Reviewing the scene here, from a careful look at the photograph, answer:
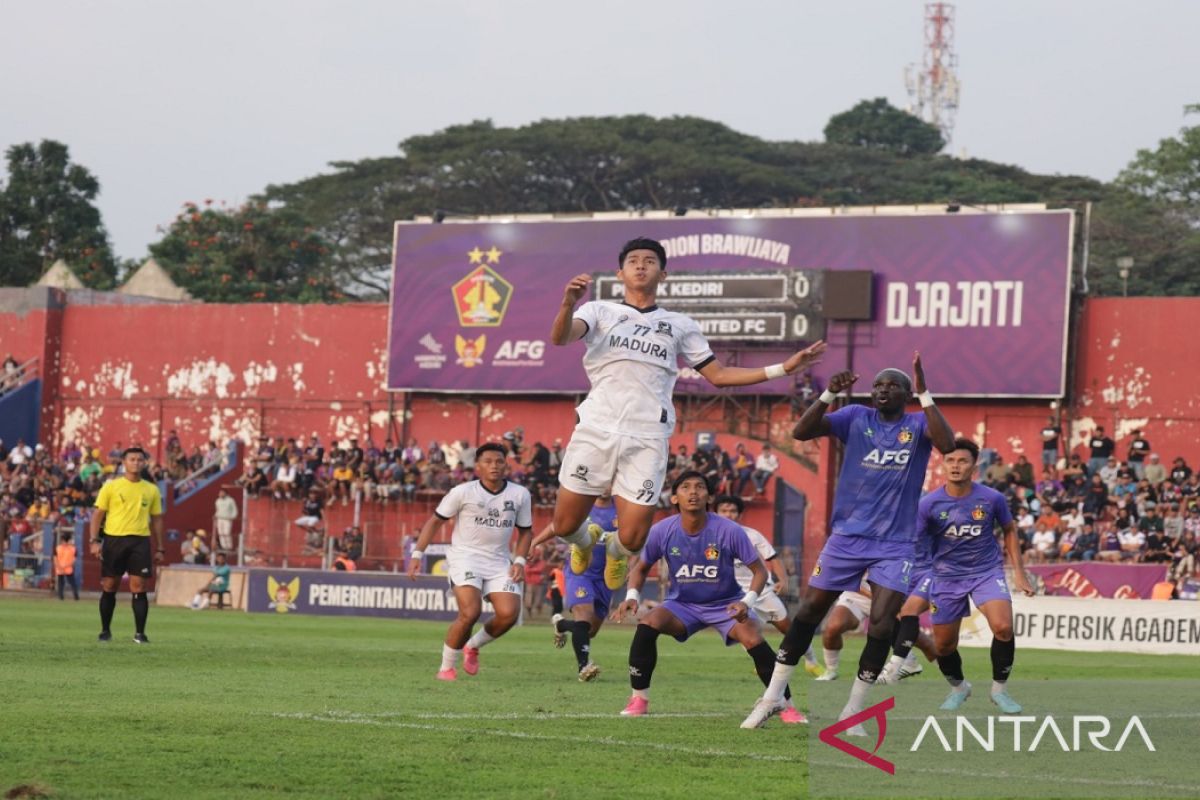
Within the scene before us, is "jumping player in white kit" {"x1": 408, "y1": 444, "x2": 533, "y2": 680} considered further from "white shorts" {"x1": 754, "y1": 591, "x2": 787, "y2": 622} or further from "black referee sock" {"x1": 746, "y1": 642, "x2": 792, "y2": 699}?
"black referee sock" {"x1": 746, "y1": 642, "x2": 792, "y2": 699}

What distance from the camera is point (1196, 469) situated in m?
42.9

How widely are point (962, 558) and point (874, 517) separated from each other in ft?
10.1

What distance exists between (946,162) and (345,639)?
220 ft

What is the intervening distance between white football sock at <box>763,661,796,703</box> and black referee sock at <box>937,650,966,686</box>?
2.90 m

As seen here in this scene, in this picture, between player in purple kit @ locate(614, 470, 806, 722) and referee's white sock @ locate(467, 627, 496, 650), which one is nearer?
player in purple kit @ locate(614, 470, 806, 722)

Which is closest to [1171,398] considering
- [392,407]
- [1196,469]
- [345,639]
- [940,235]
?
[1196,469]

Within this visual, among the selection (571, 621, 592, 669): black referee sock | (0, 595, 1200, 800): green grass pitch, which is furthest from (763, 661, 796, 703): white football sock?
(571, 621, 592, 669): black referee sock

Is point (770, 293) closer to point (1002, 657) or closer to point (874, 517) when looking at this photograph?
point (1002, 657)

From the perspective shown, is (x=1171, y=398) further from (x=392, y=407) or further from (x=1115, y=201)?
(x=1115, y=201)

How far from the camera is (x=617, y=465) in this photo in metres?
12.5

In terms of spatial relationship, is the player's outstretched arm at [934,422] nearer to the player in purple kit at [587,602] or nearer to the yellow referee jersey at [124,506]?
the player in purple kit at [587,602]

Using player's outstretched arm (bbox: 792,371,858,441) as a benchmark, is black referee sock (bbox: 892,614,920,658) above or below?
below

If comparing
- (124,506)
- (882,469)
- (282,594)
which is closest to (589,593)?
(124,506)

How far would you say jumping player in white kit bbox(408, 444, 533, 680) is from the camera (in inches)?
685
